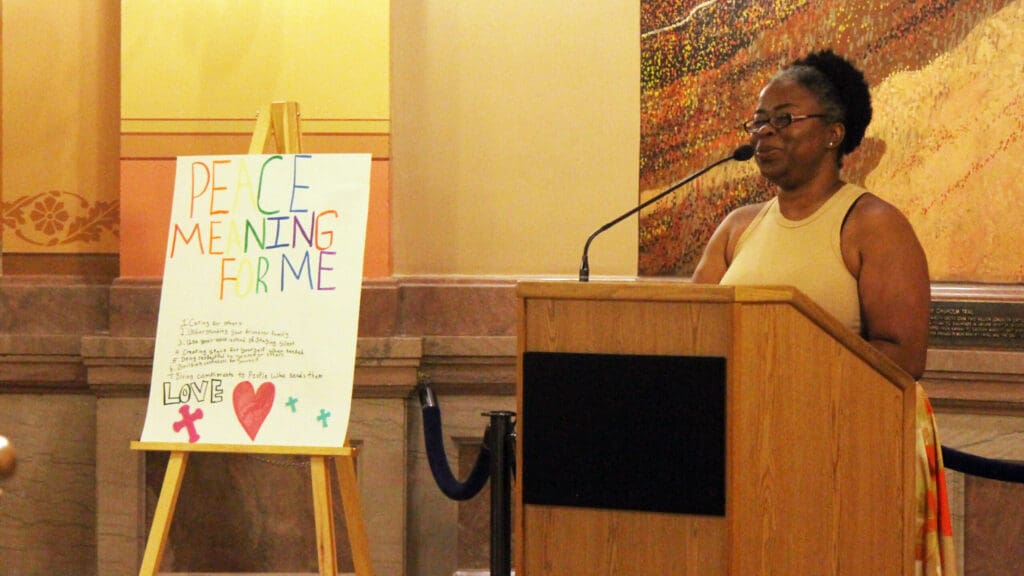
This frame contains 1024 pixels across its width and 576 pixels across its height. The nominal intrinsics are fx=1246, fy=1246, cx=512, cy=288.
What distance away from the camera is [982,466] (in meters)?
3.15

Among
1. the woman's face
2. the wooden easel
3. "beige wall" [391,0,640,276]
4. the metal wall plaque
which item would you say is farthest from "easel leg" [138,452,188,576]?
the metal wall plaque

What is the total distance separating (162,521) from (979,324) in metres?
2.61

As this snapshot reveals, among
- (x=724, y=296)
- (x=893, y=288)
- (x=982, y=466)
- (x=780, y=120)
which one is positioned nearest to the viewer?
(x=724, y=296)

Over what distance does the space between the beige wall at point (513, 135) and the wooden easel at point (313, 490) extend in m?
0.76

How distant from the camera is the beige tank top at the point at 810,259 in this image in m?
2.55

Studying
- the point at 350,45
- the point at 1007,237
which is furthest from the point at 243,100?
the point at 1007,237

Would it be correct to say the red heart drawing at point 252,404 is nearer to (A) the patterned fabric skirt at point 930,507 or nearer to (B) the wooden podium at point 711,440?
(B) the wooden podium at point 711,440

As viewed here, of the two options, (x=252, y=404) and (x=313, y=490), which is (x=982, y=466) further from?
(x=252, y=404)

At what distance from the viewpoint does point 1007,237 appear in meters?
4.09

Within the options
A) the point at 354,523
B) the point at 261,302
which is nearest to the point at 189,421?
the point at 261,302

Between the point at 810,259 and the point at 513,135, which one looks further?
the point at 513,135

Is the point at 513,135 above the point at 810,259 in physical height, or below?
above

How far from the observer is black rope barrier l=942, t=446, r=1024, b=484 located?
10.3ft

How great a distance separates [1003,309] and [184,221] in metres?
2.59
